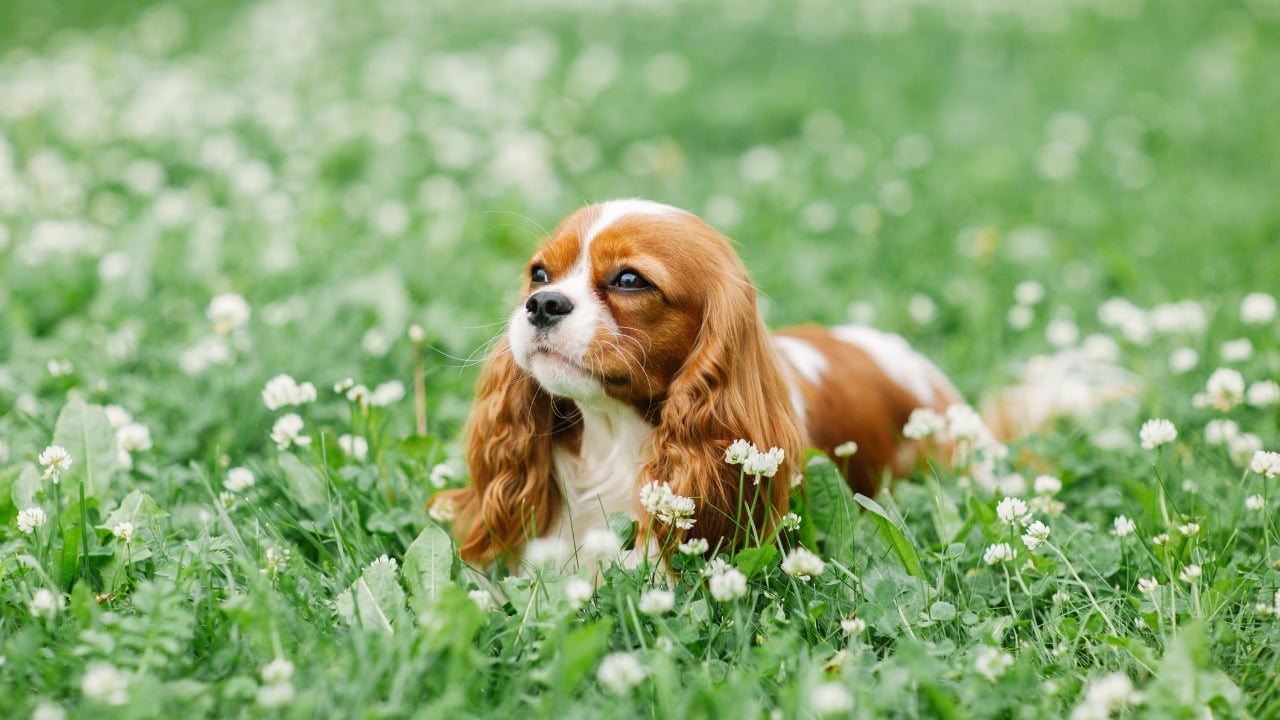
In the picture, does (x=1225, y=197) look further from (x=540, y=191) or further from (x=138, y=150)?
(x=138, y=150)

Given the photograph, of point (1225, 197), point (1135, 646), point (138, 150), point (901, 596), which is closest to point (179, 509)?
point (901, 596)

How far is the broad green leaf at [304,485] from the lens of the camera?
2.81 metres

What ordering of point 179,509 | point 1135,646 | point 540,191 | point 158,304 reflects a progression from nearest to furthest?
1. point 1135,646
2. point 179,509
3. point 158,304
4. point 540,191

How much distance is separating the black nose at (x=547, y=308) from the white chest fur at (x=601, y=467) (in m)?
0.24

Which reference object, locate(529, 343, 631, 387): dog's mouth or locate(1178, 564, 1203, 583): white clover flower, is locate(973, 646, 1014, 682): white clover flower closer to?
locate(1178, 564, 1203, 583): white clover flower

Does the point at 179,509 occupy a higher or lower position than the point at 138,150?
lower

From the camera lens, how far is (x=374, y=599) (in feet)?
7.48

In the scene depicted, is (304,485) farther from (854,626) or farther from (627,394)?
(854,626)

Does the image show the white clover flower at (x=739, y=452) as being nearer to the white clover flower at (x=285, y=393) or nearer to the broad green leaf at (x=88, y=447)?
Answer: the white clover flower at (x=285, y=393)

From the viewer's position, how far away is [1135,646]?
2.21m

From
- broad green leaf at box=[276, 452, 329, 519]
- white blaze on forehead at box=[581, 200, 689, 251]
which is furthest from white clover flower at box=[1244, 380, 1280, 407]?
broad green leaf at box=[276, 452, 329, 519]

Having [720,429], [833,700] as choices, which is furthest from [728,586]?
[720,429]

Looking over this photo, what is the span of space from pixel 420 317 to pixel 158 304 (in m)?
0.91

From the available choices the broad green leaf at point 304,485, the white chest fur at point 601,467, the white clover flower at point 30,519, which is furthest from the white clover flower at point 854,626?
the white clover flower at point 30,519
